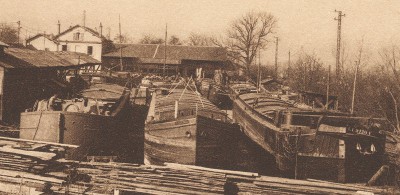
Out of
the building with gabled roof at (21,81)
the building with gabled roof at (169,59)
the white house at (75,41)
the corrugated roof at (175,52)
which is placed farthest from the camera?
the white house at (75,41)

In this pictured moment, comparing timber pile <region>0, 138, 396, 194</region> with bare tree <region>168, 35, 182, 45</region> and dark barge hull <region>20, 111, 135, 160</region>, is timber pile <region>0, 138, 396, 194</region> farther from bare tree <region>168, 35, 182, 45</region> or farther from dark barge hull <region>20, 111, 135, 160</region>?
bare tree <region>168, 35, 182, 45</region>

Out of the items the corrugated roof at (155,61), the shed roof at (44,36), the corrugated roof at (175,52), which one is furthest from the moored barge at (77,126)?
the shed roof at (44,36)

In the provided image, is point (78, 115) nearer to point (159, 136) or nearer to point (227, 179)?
point (159, 136)

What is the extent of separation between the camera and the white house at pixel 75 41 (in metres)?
55.8

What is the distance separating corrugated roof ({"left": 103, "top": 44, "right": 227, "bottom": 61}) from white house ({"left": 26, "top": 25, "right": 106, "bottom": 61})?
2213 millimetres

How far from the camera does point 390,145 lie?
1997cm

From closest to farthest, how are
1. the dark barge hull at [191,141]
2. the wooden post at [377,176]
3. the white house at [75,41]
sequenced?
1. the wooden post at [377,176]
2. the dark barge hull at [191,141]
3. the white house at [75,41]

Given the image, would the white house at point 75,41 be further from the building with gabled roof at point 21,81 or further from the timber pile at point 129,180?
the timber pile at point 129,180

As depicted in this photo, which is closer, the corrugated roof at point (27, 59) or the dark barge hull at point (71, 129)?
the dark barge hull at point (71, 129)

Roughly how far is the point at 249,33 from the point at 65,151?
55868 mm

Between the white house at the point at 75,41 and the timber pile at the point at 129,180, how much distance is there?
45450mm

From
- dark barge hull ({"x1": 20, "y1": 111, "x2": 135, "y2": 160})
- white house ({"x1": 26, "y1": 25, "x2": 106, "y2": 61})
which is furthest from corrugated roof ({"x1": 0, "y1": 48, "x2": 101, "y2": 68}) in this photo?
white house ({"x1": 26, "y1": 25, "x2": 106, "y2": 61})

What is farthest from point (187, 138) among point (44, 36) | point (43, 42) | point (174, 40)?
point (174, 40)

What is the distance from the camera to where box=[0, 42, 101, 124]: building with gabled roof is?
1756 centimetres
